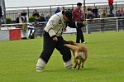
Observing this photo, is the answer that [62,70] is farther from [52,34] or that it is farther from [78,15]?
[78,15]

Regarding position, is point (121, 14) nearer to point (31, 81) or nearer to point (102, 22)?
point (102, 22)

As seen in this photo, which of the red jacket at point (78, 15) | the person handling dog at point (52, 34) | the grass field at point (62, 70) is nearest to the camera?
the grass field at point (62, 70)

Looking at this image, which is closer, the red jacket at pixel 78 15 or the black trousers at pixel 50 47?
the black trousers at pixel 50 47

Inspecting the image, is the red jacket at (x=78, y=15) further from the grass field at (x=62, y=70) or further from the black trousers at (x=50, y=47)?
the black trousers at (x=50, y=47)

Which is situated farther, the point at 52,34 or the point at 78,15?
the point at 78,15

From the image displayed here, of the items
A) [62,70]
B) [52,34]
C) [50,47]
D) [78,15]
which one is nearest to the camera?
[52,34]

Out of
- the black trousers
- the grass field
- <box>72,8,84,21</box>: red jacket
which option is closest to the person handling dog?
the black trousers

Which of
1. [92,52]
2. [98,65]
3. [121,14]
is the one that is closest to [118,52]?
[92,52]

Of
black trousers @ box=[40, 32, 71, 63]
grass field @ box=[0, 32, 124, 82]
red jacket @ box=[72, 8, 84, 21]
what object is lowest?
grass field @ box=[0, 32, 124, 82]

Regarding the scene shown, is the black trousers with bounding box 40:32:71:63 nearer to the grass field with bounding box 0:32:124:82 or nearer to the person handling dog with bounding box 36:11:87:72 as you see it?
the person handling dog with bounding box 36:11:87:72

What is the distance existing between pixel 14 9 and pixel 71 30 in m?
9.54

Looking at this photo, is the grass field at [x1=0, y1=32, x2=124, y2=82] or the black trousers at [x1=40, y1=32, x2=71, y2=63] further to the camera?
the black trousers at [x1=40, y1=32, x2=71, y2=63]

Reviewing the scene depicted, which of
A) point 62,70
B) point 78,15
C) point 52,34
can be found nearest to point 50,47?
point 52,34

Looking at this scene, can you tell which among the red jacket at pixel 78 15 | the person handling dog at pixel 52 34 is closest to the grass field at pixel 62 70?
the person handling dog at pixel 52 34
